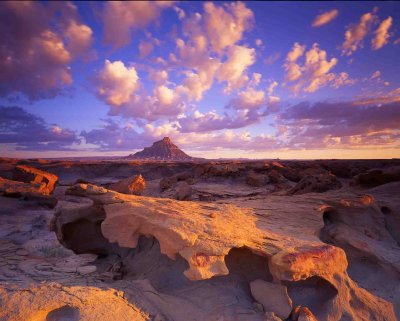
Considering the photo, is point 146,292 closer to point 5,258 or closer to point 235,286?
point 235,286

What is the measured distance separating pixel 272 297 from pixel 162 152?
122 metres

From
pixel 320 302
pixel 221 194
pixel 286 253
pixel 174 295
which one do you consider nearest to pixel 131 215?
pixel 174 295

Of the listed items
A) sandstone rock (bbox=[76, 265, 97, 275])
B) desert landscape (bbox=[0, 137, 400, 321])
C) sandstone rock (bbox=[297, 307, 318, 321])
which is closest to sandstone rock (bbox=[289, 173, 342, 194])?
desert landscape (bbox=[0, 137, 400, 321])

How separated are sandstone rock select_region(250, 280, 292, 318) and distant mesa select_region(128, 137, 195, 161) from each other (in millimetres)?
116695

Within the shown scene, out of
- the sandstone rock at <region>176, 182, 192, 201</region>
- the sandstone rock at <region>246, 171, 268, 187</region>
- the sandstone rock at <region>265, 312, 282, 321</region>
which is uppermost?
the sandstone rock at <region>246, 171, 268, 187</region>

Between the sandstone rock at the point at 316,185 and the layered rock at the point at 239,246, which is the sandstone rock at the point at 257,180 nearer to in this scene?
the sandstone rock at the point at 316,185

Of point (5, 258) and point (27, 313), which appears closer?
point (27, 313)

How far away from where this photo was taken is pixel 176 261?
434cm

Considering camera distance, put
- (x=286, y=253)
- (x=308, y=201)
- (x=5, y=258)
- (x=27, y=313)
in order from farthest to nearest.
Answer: (x=308, y=201) → (x=5, y=258) → (x=286, y=253) → (x=27, y=313)

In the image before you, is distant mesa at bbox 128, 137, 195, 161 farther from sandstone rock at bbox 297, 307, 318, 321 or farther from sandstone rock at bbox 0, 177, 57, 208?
sandstone rock at bbox 297, 307, 318, 321

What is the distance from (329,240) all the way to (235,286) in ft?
9.41

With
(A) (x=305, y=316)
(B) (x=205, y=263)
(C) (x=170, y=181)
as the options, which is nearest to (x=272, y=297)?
(A) (x=305, y=316)

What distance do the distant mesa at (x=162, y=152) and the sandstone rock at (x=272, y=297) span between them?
4594 inches

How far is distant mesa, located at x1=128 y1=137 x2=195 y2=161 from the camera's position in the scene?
401ft
